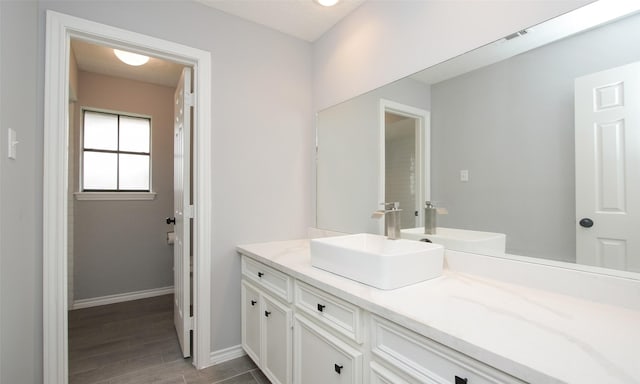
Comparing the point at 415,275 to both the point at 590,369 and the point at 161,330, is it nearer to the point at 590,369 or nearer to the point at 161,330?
the point at 590,369

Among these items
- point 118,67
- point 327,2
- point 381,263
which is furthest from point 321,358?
point 118,67

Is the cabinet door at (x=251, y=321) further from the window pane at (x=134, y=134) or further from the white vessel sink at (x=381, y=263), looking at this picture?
the window pane at (x=134, y=134)

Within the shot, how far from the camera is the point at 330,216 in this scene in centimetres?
234

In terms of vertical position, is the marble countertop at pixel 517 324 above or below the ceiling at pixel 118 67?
below

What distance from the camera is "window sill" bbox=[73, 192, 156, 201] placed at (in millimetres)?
3225

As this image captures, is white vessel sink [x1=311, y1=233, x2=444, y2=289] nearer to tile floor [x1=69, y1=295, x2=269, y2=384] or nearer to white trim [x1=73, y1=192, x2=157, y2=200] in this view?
tile floor [x1=69, y1=295, x2=269, y2=384]

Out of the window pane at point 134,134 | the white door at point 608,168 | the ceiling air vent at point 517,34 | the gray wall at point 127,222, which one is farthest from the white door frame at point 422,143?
the window pane at point 134,134

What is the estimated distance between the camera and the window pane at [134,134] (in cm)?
357

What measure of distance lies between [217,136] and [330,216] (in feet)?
3.34

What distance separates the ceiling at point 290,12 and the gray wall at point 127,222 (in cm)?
206

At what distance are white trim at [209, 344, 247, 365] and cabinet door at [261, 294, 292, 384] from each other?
451 mm

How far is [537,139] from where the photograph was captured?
1218 mm

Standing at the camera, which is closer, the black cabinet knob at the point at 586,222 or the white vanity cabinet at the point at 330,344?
the white vanity cabinet at the point at 330,344

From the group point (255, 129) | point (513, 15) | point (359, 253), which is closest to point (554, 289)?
point (359, 253)
